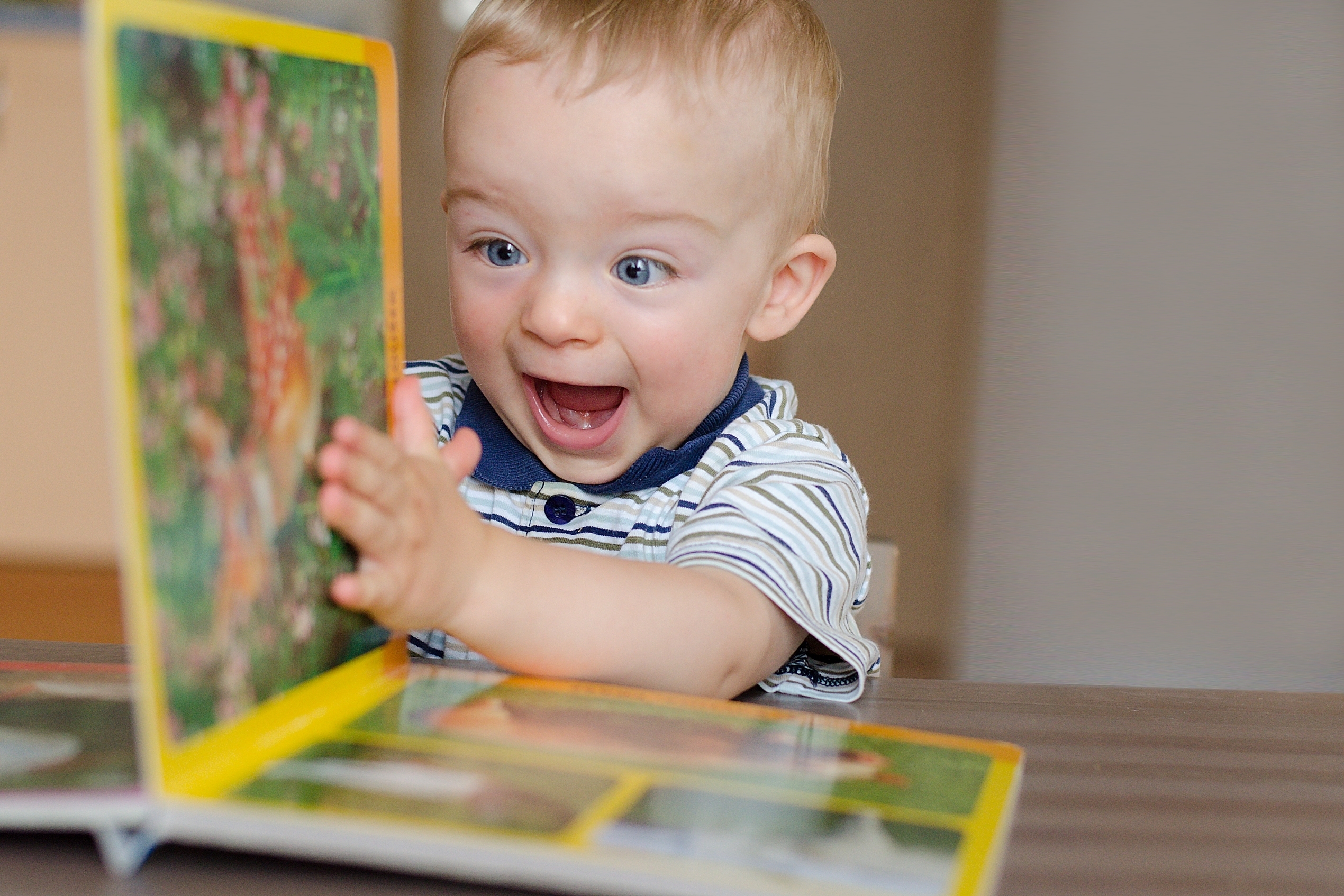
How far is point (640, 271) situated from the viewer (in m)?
→ 0.84

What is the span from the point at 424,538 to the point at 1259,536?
96.9 inches

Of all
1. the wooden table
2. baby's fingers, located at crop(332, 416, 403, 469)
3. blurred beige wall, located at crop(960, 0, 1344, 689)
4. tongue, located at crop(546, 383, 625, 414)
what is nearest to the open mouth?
tongue, located at crop(546, 383, 625, 414)

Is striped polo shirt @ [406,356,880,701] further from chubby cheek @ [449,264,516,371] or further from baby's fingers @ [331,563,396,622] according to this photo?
baby's fingers @ [331,563,396,622]

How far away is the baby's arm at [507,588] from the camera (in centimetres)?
50

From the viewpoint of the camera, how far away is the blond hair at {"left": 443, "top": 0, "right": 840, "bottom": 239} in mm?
816

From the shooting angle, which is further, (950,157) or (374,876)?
(950,157)

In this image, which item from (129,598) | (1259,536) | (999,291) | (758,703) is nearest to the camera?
(129,598)

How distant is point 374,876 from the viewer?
0.37 m

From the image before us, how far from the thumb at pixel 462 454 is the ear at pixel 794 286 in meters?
0.39

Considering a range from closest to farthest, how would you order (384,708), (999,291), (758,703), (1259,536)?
(384,708), (758,703), (1259,536), (999,291)

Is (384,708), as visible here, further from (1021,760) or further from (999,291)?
(999,291)

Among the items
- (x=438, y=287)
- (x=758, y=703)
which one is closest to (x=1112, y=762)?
(x=758, y=703)

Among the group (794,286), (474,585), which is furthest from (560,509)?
(474,585)

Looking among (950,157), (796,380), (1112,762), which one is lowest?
(796,380)
